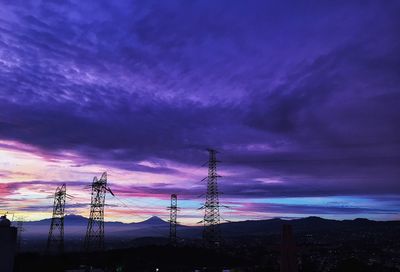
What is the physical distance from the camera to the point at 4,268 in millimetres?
20609

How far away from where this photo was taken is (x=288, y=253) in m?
15.5

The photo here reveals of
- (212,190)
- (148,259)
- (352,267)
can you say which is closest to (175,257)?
(148,259)

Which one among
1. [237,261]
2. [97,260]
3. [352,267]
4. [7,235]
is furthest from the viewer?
[237,261]

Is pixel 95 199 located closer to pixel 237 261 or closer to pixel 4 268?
pixel 237 261

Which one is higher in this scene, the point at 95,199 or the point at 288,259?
the point at 95,199

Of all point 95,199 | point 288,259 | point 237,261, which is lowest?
point 237,261

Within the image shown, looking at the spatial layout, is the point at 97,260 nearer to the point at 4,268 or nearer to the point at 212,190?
the point at 212,190

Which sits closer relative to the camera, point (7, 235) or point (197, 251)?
point (7, 235)

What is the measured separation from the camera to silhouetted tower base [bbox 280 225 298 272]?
1547cm

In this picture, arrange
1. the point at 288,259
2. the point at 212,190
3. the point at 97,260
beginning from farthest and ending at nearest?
1. the point at 97,260
2. the point at 212,190
3. the point at 288,259

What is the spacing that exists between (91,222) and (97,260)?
13648 millimetres

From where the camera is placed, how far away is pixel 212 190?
2719 inches

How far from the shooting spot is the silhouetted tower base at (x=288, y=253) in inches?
609

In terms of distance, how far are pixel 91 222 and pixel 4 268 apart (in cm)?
5634
